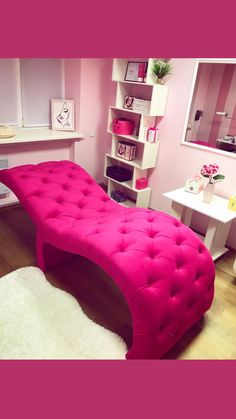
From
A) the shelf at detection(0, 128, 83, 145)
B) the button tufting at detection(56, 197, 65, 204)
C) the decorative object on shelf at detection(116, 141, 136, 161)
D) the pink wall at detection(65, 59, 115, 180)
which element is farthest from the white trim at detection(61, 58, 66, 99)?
the button tufting at detection(56, 197, 65, 204)

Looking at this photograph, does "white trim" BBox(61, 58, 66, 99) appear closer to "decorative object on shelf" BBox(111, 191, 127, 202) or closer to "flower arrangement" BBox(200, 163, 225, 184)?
"decorative object on shelf" BBox(111, 191, 127, 202)

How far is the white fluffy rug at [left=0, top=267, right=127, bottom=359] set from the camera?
1562 millimetres

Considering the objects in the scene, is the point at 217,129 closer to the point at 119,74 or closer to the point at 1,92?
the point at 119,74

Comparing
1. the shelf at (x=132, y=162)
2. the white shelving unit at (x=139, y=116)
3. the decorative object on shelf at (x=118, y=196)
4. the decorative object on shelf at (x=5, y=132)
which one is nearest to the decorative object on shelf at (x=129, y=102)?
the white shelving unit at (x=139, y=116)

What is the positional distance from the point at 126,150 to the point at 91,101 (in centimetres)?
76

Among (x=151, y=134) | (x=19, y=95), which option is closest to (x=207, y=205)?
(x=151, y=134)

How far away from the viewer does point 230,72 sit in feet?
7.99

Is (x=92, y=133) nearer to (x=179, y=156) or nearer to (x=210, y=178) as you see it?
(x=179, y=156)

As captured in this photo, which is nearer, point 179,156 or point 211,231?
point 211,231

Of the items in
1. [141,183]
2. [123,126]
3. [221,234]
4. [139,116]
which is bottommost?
[221,234]

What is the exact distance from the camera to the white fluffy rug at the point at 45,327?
61.5 inches

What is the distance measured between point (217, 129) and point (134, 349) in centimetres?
208

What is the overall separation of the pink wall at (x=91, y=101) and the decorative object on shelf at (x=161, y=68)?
0.84 m

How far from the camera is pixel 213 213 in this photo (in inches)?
88.0
